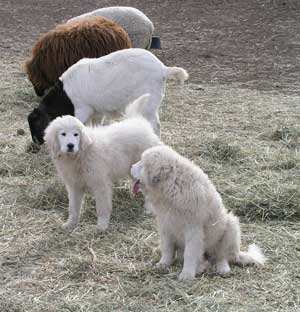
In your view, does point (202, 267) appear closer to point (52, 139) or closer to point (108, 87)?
point (52, 139)

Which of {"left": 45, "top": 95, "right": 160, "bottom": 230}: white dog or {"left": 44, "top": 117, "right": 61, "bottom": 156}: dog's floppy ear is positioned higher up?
{"left": 44, "top": 117, "right": 61, "bottom": 156}: dog's floppy ear

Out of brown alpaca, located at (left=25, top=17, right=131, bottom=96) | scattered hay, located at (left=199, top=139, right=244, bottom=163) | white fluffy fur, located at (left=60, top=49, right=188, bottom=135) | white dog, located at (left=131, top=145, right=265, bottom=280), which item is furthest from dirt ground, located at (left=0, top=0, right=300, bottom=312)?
brown alpaca, located at (left=25, top=17, right=131, bottom=96)

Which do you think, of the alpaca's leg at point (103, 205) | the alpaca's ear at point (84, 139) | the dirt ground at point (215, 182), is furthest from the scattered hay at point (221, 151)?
the alpaca's ear at point (84, 139)

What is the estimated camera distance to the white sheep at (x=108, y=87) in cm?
620

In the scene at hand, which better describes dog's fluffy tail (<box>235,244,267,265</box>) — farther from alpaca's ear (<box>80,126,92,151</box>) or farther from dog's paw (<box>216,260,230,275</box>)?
alpaca's ear (<box>80,126,92,151</box>)

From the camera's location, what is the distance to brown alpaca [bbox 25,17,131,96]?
754 cm

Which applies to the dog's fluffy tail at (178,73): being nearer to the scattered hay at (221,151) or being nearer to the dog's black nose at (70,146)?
the scattered hay at (221,151)

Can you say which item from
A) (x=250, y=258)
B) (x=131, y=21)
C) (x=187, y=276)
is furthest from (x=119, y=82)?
(x=131, y=21)

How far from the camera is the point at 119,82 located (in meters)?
6.23

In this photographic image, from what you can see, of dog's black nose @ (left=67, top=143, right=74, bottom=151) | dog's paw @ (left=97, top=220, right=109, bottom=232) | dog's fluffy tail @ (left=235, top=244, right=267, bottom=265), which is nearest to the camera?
dog's fluffy tail @ (left=235, top=244, right=267, bottom=265)

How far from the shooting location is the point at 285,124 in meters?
7.18

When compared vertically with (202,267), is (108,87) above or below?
below

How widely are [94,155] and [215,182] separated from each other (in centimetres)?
123

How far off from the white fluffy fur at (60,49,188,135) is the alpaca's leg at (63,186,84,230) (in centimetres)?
151
